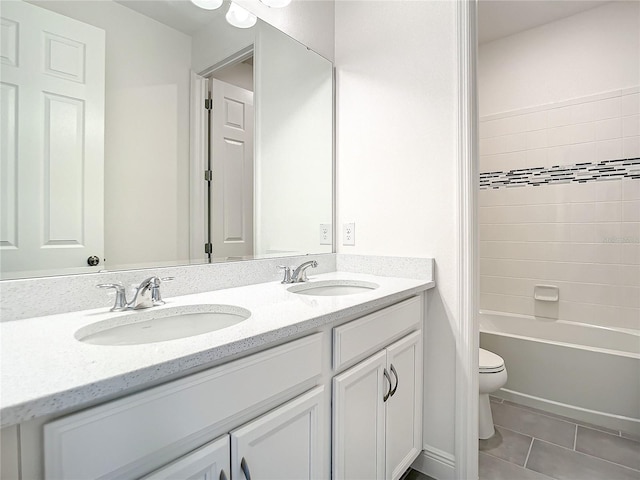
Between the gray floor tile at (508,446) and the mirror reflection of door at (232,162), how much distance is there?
1.53 m

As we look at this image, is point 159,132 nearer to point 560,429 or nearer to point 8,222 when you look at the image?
point 8,222

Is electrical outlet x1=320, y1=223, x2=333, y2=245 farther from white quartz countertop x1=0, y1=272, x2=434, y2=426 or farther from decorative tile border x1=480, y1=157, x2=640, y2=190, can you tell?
decorative tile border x1=480, y1=157, x2=640, y2=190

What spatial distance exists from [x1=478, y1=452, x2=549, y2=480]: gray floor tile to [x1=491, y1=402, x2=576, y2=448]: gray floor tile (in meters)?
0.34

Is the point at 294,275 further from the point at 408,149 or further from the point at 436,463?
the point at 436,463

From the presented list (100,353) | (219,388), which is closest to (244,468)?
(219,388)

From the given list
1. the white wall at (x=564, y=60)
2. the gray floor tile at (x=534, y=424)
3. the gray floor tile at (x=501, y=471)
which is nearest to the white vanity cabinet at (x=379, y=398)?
the gray floor tile at (x=501, y=471)

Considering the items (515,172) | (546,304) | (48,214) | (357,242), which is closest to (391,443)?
(357,242)

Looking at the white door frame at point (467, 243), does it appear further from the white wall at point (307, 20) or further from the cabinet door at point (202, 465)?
the cabinet door at point (202, 465)

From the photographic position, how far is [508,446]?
1786 mm

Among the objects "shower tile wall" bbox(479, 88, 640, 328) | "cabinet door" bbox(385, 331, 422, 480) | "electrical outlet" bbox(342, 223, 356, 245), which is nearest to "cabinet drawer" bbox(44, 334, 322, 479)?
"cabinet door" bbox(385, 331, 422, 480)

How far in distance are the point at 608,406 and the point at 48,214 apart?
107 inches

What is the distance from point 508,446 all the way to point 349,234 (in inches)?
52.1

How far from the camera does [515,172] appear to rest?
8.82 ft

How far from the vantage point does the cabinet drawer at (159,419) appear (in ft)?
1.74
